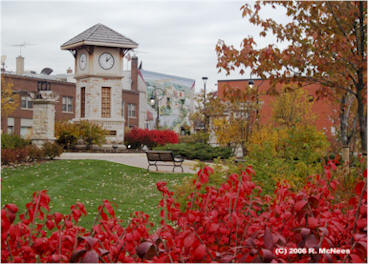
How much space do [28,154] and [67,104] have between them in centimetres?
3143

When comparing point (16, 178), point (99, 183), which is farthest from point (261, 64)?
point (16, 178)

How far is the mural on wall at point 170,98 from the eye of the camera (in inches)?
2183

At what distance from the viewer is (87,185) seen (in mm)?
11023

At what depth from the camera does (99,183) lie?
1161 centimetres

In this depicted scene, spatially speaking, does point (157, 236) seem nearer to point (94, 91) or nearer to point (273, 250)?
point (273, 250)

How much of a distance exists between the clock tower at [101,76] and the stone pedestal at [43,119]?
21.1 ft

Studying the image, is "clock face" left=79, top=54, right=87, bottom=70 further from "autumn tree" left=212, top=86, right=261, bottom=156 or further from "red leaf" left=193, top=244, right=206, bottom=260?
"red leaf" left=193, top=244, right=206, bottom=260

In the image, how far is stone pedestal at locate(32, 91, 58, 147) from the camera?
17.5 metres

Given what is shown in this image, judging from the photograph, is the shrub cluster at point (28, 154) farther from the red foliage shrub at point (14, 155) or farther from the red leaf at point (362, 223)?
the red leaf at point (362, 223)

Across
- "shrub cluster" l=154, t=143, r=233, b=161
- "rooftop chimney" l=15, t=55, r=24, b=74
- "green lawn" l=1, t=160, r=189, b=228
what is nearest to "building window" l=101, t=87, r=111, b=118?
"shrub cluster" l=154, t=143, r=233, b=161

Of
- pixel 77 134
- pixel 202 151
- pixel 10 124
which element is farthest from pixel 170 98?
pixel 202 151

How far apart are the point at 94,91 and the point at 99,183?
13945mm

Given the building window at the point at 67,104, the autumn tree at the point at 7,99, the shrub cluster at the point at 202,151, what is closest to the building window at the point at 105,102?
the autumn tree at the point at 7,99

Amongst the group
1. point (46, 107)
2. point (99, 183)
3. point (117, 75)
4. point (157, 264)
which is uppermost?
point (117, 75)
